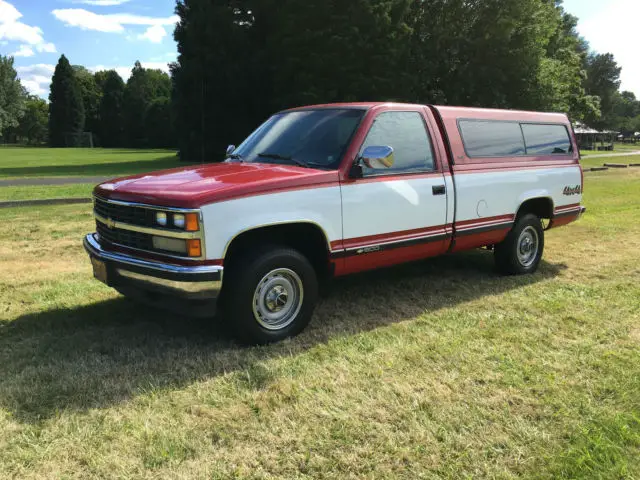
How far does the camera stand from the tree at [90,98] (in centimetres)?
9681

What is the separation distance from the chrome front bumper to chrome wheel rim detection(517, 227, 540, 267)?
420 centimetres

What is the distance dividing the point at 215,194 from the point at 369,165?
4.79ft

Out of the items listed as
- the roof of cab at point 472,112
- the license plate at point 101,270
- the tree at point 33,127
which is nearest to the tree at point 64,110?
the tree at point 33,127

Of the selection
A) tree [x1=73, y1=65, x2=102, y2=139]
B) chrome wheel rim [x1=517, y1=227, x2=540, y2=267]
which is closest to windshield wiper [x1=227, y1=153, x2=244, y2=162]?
chrome wheel rim [x1=517, y1=227, x2=540, y2=267]

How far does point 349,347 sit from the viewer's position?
4340 millimetres

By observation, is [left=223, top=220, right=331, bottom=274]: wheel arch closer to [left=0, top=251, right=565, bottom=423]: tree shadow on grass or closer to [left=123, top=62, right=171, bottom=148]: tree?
[left=0, top=251, right=565, bottom=423]: tree shadow on grass

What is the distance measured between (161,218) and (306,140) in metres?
1.70

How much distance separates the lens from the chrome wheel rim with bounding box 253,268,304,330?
14.0 ft

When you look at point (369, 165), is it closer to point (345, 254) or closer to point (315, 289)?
point (345, 254)

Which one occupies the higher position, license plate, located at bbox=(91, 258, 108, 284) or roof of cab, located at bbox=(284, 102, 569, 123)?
roof of cab, located at bbox=(284, 102, 569, 123)

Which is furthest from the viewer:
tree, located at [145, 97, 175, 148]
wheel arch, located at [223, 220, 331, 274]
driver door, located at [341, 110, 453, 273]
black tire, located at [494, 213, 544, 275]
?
tree, located at [145, 97, 175, 148]

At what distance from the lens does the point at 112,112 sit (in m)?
93.2

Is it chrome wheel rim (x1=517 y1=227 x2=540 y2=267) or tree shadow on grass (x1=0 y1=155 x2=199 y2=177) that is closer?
chrome wheel rim (x1=517 y1=227 x2=540 y2=267)

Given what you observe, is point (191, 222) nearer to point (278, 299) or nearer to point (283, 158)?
Answer: point (278, 299)
